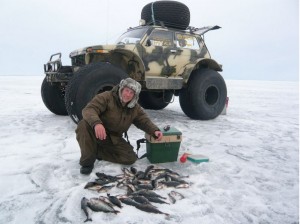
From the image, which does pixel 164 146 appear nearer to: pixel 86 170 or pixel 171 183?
pixel 171 183

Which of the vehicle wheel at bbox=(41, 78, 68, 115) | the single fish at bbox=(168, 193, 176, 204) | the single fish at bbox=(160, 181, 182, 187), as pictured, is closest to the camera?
the single fish at bbox=(168, 193, 176, 204)

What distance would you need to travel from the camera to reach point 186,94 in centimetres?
704

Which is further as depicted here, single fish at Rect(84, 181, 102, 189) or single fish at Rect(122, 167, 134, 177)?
single fish at Rect(122, 167, 134, 177)

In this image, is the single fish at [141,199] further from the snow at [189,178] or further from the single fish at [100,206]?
the single fish at [100,206]

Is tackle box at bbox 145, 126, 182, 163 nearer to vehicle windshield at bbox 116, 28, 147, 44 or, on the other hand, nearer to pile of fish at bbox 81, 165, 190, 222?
pile of fish at bbox 81, 165, 190, 222

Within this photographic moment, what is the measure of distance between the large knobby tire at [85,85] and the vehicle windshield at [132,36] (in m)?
1.46

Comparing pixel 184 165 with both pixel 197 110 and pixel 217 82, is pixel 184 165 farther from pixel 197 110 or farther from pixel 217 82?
pixel 217 82

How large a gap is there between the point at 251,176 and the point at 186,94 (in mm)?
3781

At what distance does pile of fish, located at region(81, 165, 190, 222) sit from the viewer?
8.30 ft

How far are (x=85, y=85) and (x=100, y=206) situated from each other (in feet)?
9.65

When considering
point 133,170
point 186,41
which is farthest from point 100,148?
point 186,41

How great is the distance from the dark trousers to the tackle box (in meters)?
0.25

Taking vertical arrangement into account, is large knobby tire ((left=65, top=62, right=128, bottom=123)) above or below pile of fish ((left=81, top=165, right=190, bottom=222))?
above

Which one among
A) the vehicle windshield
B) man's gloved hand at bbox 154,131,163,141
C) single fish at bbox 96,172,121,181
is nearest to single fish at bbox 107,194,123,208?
single fish at bbox 96,172,121,181
